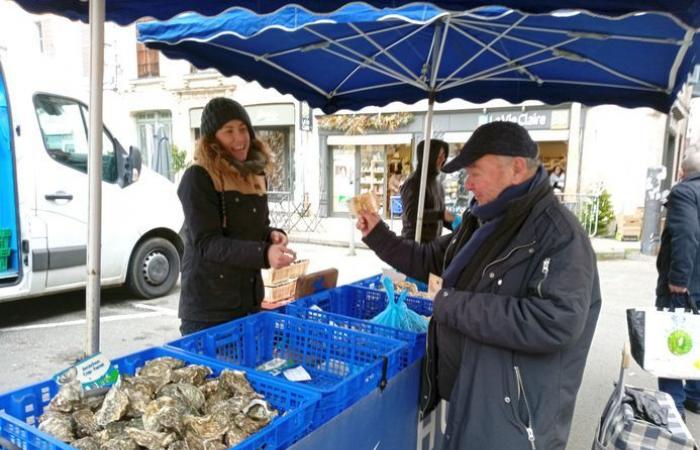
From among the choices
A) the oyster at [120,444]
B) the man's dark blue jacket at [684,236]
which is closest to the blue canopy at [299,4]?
the oyster at [120,444]

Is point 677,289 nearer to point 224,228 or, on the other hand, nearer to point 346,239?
point 224,228

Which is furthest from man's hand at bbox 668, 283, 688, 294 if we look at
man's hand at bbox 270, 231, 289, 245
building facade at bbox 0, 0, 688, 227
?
building facade at bbox 0, 0, 688, 227

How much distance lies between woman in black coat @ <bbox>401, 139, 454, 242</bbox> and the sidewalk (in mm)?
5005

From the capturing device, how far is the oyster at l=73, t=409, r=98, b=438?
1297mm

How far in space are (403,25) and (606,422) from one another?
8.21ft

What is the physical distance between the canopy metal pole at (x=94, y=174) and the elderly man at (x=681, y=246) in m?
3.54

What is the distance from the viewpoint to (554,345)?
5.30 ft

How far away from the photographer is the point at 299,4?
1.95 m

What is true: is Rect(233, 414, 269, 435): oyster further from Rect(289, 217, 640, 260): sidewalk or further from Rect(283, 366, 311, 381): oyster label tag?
Rect(289, 217, 640, 260): sidewalk

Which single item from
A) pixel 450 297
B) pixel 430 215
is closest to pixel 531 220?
pixel 450 297

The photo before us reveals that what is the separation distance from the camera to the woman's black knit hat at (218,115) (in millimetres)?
2342

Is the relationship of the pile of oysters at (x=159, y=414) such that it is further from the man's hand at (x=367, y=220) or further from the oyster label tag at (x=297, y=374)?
the man's hand at (x=367, y=220)

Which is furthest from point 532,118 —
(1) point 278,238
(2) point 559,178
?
(1) point 278,238

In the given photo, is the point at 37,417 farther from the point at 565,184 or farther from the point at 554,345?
the point at 565,184
